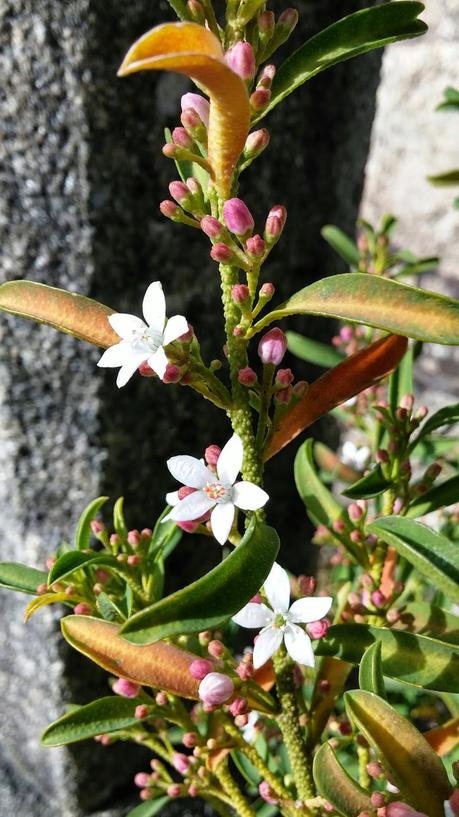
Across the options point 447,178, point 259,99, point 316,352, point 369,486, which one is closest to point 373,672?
point 369,486

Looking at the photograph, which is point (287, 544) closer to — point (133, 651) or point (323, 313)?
point (133, 651)

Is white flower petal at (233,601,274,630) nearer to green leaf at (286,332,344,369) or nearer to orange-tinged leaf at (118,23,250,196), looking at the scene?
orange-tinged leaf at (118,23,250,196)

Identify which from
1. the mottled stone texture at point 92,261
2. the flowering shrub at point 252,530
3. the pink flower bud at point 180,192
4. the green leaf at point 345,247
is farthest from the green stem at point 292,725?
the green leaf at point 345,247

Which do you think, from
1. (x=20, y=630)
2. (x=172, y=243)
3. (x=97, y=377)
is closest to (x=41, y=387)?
(x=97, y=377)

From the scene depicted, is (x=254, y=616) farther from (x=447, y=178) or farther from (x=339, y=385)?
(x=447, y=178)

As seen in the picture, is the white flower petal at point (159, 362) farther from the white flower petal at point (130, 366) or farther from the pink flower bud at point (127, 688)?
the pink flower bud at point (127, 688)

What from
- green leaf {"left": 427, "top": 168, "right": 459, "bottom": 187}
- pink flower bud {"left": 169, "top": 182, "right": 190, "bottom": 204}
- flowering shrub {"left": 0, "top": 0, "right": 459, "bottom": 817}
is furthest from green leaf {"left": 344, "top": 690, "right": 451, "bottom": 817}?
green leaf {"left": 427, "top": 168, "right": 459, "bottom": 187}
